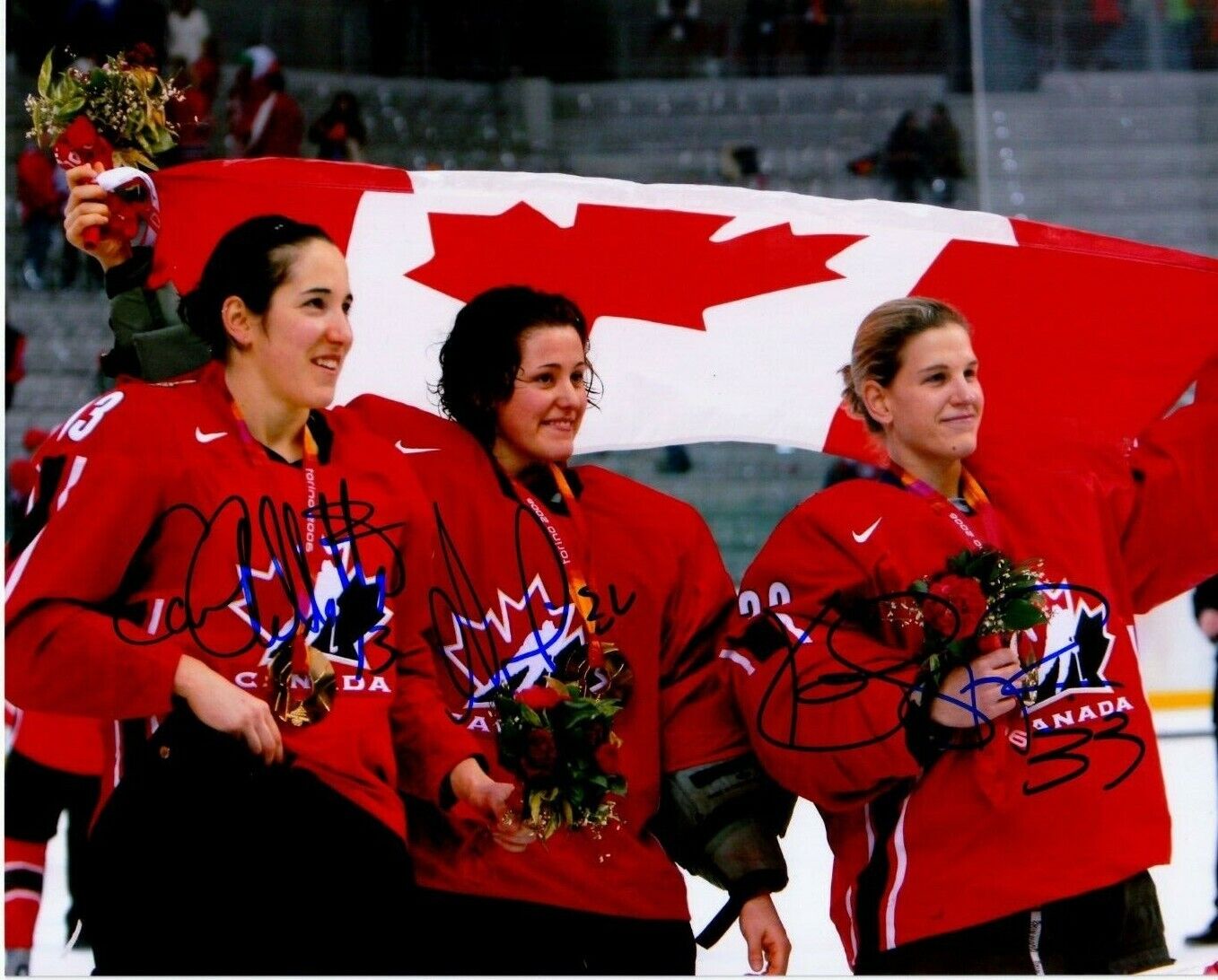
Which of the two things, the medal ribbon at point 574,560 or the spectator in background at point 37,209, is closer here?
the medal ribbon at point 574,560

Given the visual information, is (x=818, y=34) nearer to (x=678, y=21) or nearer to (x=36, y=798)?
(x=678, y=21)

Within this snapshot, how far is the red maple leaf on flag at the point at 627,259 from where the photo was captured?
2553 millimetres

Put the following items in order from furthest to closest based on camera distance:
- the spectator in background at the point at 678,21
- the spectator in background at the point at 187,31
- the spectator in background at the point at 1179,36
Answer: the spectator in background at the point at 678,21
the spectator in background at the point at 1179,36
the spectator in background at the point at 187,31

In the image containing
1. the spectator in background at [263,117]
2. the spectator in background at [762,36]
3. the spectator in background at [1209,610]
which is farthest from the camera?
the spectator in background at [762,36]

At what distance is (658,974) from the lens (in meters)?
2.30

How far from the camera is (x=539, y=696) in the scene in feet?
7.38

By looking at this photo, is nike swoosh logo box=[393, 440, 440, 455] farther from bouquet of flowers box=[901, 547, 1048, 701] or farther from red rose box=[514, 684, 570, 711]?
bouquet of flowers box=[901, 547, 1048, 701]

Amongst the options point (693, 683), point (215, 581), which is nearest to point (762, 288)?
point (693, 683)

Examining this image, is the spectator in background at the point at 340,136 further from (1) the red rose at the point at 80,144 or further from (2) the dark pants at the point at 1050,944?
(2) the dark pants at the point at 1050,944

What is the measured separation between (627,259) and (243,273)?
2.02 feet

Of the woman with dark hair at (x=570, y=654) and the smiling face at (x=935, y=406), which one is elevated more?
the smiling face at (x=935, y=406)

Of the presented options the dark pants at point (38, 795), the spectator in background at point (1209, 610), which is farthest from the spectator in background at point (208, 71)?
the spectator in background at point (1209, 610)

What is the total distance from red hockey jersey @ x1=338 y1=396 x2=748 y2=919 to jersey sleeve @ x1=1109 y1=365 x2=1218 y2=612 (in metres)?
0.56
